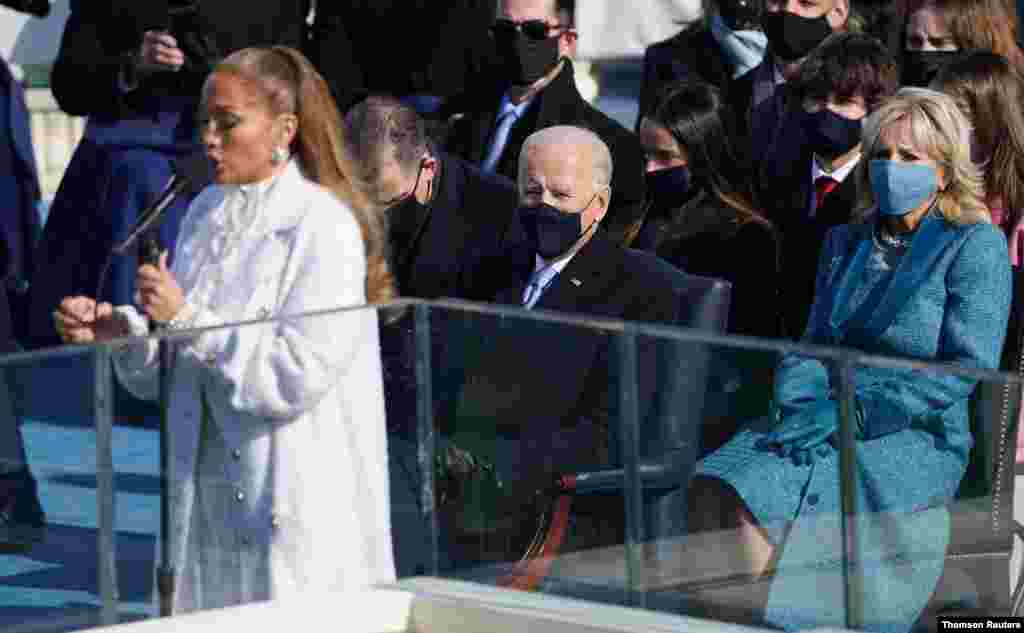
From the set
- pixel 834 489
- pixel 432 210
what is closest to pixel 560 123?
pixel 432 210

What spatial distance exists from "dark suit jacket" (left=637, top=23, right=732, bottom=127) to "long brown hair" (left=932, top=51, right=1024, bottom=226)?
58.1 inches

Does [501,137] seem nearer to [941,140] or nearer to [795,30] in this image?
[795,30]

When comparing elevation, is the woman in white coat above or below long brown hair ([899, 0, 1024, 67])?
below

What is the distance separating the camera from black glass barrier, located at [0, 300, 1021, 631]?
455cm

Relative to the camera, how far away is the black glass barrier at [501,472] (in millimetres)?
4551

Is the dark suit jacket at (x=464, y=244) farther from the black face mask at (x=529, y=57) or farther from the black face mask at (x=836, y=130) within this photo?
the black face mask at (x=836, y=130)

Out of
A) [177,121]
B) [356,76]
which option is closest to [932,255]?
[356,76]

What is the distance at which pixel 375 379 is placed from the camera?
4.82 metres

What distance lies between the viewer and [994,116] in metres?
6.32

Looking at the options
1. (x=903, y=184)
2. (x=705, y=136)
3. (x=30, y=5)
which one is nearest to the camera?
(x=903, y=184)

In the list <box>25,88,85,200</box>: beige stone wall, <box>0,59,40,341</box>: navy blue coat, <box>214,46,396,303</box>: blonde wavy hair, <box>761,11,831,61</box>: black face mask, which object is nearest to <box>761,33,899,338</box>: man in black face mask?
<box>761,11,831,61</box>: black face mask

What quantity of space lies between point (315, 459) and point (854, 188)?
2.36 m

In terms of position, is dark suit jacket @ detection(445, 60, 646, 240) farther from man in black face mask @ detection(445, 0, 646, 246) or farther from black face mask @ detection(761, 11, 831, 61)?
black face mask @ detection(761, 11, 831, 61)

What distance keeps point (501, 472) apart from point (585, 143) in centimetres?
162
